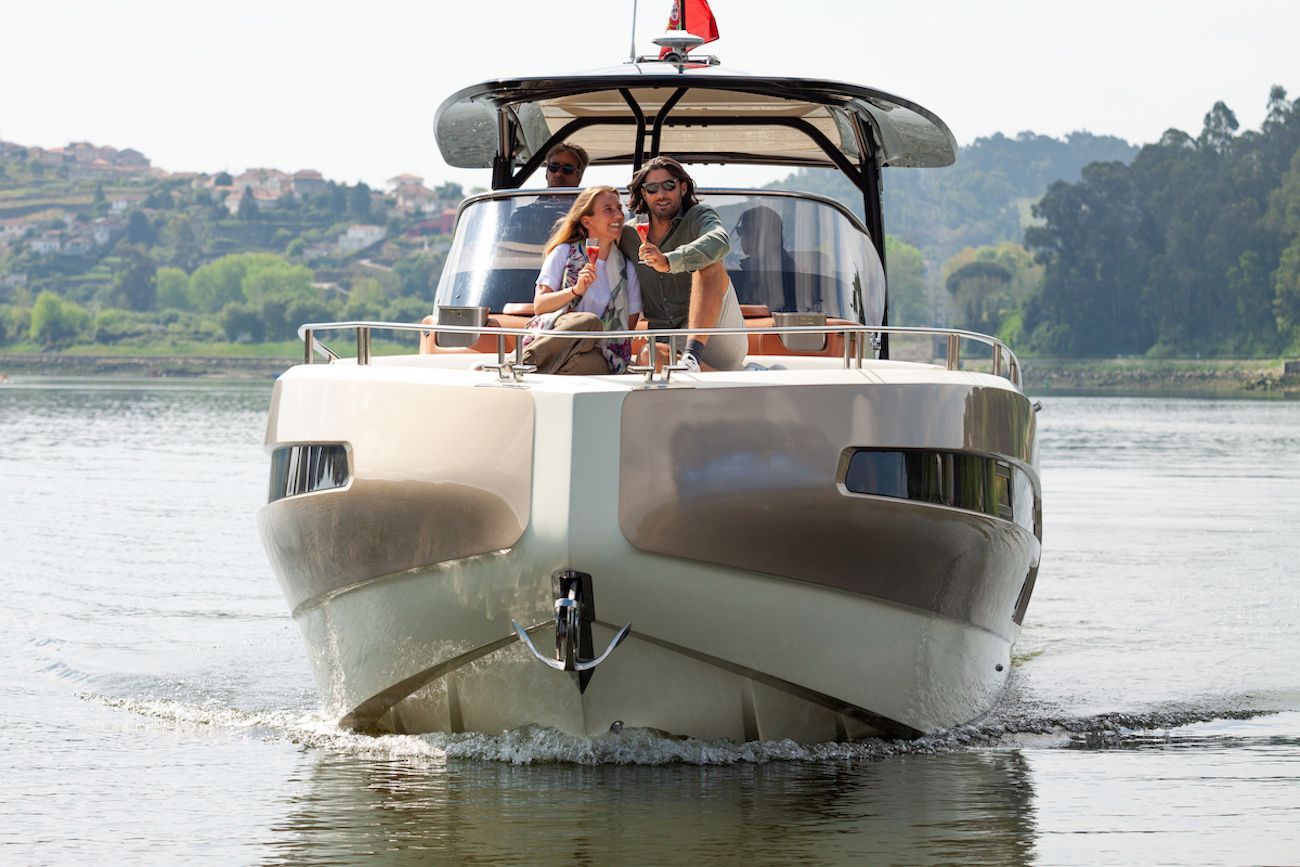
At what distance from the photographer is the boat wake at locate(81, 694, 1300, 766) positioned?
25.2 ft

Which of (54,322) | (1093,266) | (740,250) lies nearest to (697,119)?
(740,250)

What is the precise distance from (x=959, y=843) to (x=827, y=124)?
5.67 metres

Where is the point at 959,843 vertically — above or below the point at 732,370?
below

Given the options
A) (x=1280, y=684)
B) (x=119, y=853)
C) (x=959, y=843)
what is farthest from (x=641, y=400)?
(x=1280, y=684)

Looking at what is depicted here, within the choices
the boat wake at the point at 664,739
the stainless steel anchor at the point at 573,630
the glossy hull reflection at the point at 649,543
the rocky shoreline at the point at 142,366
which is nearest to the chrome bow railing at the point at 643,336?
the glossy hull reflection at the point at 649,543

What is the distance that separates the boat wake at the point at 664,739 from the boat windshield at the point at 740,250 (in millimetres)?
2069

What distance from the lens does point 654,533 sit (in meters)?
6.82

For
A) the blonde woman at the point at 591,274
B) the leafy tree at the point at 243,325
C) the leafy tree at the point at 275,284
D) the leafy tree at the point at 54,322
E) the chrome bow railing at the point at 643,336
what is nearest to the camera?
the chrome bow railing at the point at 643,336

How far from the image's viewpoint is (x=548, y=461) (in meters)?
6.78

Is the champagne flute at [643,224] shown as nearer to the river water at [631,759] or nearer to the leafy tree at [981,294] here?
the river water at [631,759]

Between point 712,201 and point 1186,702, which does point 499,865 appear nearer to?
point 712,201

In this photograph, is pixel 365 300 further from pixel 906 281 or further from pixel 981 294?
pixel 981 294

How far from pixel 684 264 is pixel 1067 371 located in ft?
401

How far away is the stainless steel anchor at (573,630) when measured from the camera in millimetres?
6863
